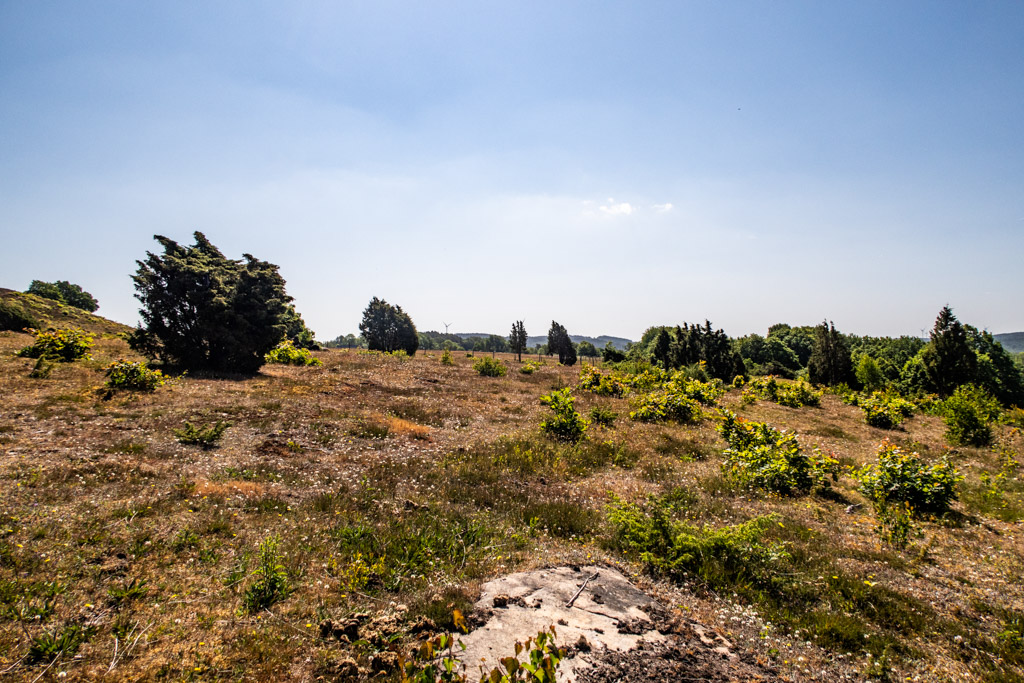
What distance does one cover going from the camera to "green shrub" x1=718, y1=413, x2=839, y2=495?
1085cm

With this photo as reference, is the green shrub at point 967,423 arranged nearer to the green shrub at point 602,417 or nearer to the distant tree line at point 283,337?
the green shrub at point 602,417

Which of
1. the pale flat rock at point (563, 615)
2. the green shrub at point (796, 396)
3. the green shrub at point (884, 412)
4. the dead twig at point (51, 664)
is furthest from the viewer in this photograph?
the green shrub at point (796, 396)

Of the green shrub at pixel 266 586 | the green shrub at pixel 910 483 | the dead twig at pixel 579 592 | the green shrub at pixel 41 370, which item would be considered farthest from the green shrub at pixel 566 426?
the green shrub at pixel 41 370

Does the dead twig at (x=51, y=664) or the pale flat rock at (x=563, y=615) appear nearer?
the dead twig at (x=51, y=664)

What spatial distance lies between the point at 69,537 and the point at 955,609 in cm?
1373

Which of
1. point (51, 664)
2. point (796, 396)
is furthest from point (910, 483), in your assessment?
point (796, 396)

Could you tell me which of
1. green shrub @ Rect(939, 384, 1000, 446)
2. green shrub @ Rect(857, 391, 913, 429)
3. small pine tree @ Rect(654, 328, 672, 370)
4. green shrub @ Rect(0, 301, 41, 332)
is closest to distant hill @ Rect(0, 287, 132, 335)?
green shrub @ Rect(0, 301, 41, 332)

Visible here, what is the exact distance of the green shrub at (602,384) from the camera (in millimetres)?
25828

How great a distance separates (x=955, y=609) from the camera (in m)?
5.99

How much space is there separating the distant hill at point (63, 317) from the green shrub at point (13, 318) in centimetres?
202

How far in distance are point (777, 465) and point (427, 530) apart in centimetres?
932

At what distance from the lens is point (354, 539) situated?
7.18 metres

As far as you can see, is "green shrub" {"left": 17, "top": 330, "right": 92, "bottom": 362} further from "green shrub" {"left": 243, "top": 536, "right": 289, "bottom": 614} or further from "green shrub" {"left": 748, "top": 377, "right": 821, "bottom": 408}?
"green shrub" {"left": 748, "top": 377, "right": 821, "bottom": 408}

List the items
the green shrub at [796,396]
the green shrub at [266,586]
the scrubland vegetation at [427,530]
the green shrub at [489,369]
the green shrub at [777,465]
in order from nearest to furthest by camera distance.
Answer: the scrubland vegetation at [427,530] < the green shrub at [266,586] < the green shrub at [777,465] < the green shrub at [796,396] < the green shrub at [489,369]
